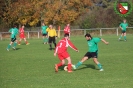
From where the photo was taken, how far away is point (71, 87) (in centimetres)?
1138

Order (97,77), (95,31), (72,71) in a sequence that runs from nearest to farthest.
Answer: (97,77)
(72,71)
(95,31)

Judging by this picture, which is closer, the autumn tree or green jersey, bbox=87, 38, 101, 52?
green jersey, bbox=87, 38, 101, 52

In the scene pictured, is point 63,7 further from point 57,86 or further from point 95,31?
point 57,86

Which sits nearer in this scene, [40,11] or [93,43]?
[93,43]

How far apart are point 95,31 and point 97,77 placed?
40224 mm

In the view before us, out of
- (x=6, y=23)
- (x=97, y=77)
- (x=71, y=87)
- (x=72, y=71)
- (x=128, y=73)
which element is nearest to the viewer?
(x=71, y=87)

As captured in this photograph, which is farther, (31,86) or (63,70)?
(63,70)

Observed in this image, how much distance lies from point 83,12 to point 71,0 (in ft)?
10.1

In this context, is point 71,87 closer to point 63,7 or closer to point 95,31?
point 95,31

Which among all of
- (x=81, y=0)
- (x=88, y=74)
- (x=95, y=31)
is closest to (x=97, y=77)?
(x=88, y=74)

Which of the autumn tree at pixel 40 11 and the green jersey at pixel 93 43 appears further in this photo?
the autumn tree at pixel 40 11

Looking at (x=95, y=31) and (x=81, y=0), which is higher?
(x=81, y=0)

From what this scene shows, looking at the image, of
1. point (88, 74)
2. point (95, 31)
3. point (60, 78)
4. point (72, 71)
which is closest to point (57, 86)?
point (60, 78)

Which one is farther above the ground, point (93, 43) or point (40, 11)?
point (40, 11)
